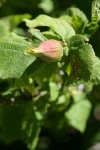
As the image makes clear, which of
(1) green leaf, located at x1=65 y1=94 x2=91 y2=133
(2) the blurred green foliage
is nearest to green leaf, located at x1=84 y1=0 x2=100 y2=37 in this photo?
(2) the blurred green foliage

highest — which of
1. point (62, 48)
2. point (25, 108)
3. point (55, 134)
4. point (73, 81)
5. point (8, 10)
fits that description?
point (62, 48)

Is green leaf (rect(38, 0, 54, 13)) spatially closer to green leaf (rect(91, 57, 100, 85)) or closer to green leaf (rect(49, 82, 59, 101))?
green leaf (rect(49, 82, 59, 101))

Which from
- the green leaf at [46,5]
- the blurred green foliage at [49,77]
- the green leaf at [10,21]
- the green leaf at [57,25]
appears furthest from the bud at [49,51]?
the green leaf at [46,5]

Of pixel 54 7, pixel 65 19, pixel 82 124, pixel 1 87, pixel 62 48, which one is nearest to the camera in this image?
pixel 62 48

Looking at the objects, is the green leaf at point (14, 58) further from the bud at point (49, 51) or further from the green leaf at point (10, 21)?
the green leaf at point (10, 21)

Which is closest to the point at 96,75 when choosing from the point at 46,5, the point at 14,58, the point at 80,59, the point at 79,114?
the point at 80,59

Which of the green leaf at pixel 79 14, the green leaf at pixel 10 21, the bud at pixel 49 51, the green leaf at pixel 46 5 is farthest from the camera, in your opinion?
the green leaf at pixel 46 5

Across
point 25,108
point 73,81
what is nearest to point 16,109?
point 25,108

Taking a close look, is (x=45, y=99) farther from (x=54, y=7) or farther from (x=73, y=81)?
(x=54, y=7)
